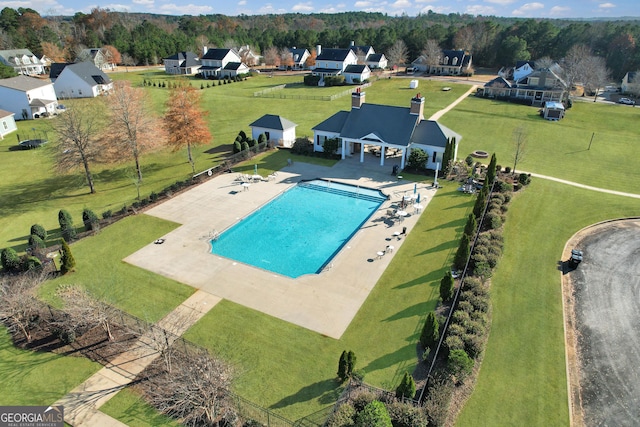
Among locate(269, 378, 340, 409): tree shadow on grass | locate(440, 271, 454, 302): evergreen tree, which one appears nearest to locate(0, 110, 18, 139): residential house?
locate(269, 378, 340, 409): tree shadow on grass

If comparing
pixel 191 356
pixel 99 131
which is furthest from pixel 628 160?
pixel 99 131

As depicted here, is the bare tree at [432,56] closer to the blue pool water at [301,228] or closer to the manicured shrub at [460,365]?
the blue pool water at [301,228]

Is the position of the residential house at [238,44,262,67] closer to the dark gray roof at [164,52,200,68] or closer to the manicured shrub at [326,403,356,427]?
the dark gray roof at [164,52,200,68]

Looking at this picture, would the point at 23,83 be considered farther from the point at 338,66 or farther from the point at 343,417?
the point at 343,417

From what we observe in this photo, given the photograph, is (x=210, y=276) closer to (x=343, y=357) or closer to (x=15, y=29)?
(x=343, y=357)

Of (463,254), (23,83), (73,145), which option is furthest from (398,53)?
(463,254)
